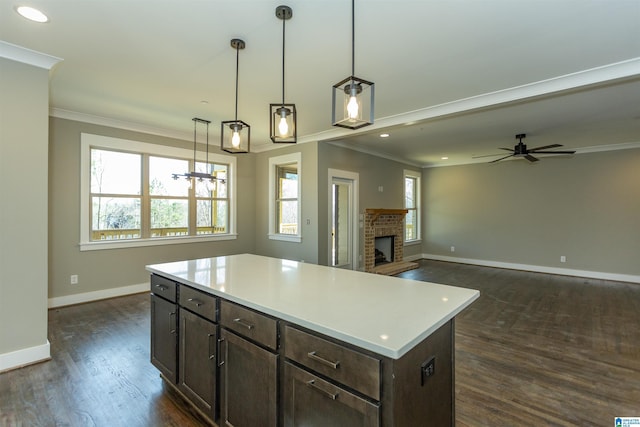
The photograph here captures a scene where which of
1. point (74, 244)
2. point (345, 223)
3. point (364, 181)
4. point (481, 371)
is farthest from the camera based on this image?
point (364, 181)

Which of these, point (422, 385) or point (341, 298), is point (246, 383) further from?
point (422, 385)

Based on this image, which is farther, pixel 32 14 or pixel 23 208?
pixel 23 208

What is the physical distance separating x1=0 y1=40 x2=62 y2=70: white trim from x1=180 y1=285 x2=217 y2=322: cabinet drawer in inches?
96.1

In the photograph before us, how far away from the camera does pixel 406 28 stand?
86.5 inches

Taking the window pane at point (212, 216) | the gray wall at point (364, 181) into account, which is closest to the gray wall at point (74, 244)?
the window pane at point (212, 216)

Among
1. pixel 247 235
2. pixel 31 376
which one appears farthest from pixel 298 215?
pixel 31 376

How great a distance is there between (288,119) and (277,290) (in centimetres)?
113

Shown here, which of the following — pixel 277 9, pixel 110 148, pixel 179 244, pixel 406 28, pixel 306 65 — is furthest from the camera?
pixel 179 244

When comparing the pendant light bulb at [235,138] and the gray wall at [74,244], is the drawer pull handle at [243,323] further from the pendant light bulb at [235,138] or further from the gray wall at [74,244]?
the gray wall at [74,244]

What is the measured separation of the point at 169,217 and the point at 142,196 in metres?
0.54

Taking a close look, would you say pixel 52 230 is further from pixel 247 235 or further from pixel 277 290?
pixel 277 290

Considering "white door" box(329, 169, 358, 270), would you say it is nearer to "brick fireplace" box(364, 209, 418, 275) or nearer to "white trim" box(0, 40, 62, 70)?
"brick fireplace" box(364, 209, 418, 275)

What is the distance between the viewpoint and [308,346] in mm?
1267

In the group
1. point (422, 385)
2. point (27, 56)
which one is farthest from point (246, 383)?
point (27, 56)
